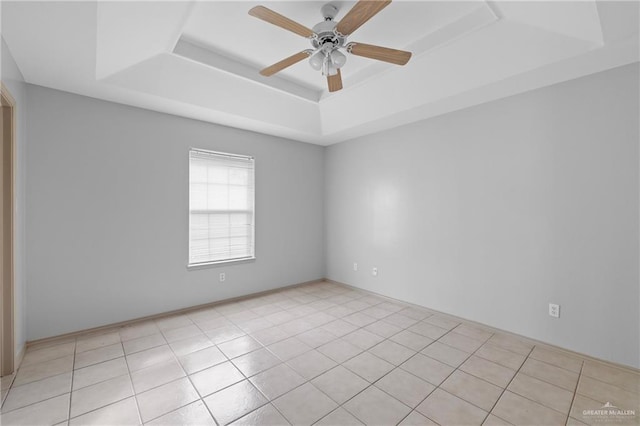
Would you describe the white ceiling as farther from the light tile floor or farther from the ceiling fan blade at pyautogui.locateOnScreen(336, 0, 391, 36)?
the light tile floor

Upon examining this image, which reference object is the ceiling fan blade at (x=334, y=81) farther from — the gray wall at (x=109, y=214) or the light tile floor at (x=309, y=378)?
the light tile floor at (x=309, y=378)

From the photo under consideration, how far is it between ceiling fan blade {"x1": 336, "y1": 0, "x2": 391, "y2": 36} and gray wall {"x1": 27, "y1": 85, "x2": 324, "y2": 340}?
2.48 metres

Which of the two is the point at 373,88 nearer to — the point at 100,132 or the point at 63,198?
the point at 100,132

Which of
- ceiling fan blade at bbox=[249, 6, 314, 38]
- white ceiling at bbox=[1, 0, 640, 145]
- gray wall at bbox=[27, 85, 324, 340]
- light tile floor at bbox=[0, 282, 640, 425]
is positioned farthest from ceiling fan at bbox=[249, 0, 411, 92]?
light tile floor at bbox=[0, 282, 640, 425]

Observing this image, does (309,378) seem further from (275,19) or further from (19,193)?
(19,193)

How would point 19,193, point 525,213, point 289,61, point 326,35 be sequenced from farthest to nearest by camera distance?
point 525,213
point 19,193
point 289,61
point 326,35

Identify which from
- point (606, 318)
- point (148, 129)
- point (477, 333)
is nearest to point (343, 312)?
point (477, 333)

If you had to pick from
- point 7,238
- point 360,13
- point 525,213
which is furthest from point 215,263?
point 525,213

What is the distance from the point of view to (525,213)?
2887mm

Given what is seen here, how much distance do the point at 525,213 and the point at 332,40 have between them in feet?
8.18

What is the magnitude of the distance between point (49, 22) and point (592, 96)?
4.28 meters

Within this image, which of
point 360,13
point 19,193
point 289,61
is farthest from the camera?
point 19,193

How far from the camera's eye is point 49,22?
1.93m

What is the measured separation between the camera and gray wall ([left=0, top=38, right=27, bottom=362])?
224 cm
